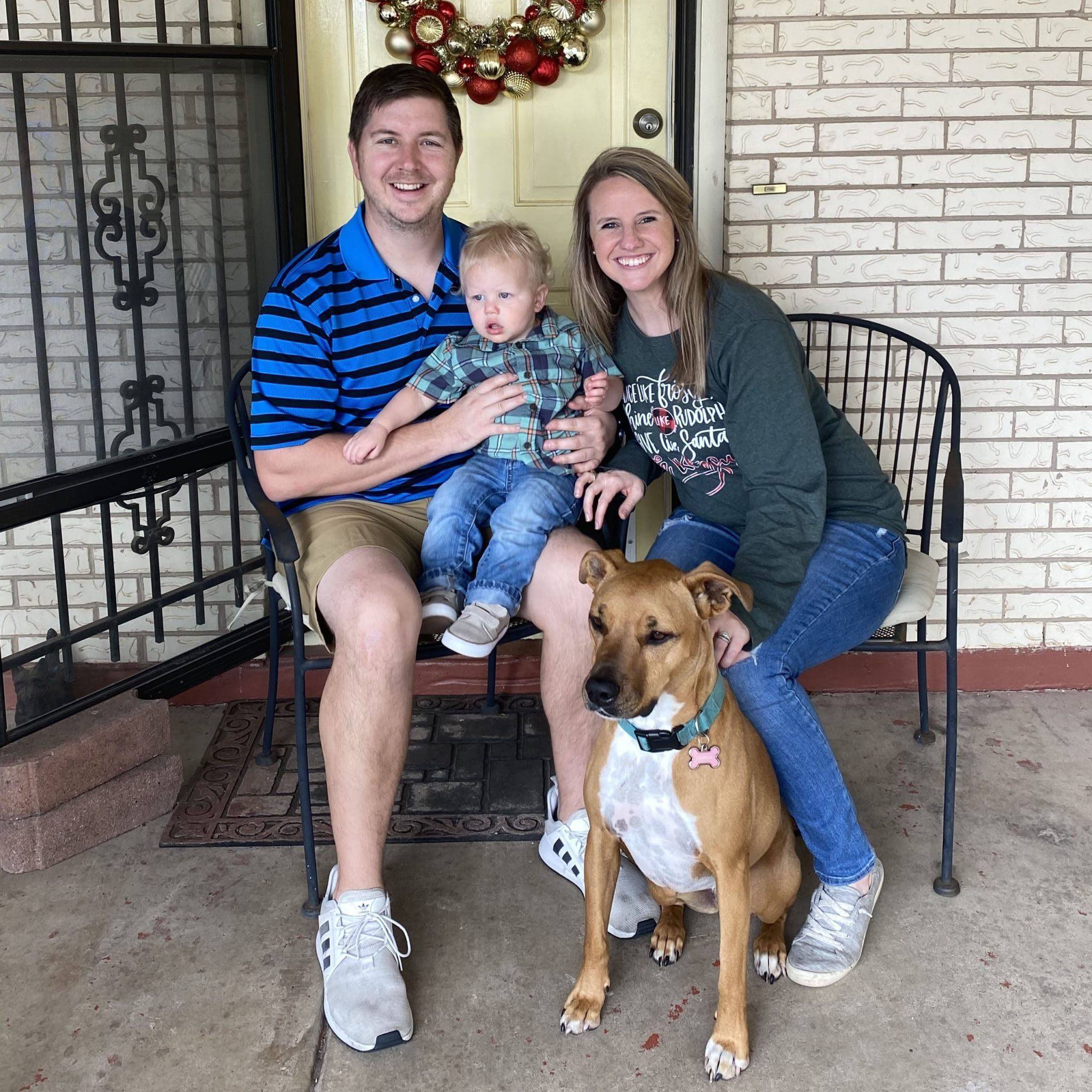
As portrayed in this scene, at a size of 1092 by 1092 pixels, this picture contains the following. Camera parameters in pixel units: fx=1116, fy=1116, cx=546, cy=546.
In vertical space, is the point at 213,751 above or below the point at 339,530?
below

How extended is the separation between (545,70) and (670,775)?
6.73 feet

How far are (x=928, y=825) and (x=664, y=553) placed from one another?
3.16 ft

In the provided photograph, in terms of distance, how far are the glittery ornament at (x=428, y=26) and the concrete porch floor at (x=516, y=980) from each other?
212cm

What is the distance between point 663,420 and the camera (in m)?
2.40

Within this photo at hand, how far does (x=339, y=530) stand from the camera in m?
2.39

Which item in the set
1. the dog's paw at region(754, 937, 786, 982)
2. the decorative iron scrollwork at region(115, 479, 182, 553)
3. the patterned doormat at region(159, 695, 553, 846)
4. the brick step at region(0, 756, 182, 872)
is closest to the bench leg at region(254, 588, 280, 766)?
the patterned doormat at region(159, 695, 553, 846)

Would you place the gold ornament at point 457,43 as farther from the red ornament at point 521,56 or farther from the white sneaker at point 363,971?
the white sneaker at point 363,971

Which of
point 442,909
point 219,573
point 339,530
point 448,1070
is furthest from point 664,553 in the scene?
point 219,573

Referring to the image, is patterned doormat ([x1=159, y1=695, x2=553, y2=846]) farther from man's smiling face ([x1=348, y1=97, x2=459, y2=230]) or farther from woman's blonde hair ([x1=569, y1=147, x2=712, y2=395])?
man's smiling face ([x1=348, y1=97, x2=459, y2=230])

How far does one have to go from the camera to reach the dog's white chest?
196cm

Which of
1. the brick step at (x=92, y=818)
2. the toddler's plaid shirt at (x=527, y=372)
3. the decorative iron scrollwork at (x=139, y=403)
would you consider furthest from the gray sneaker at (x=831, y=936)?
the decorative iron scrollwork at (x=139, y=403)

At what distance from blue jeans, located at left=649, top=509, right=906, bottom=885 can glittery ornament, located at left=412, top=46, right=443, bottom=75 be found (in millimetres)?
1618

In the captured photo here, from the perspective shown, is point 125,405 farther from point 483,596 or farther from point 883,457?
point 883,457

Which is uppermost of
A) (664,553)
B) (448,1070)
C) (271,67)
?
(271,67)
